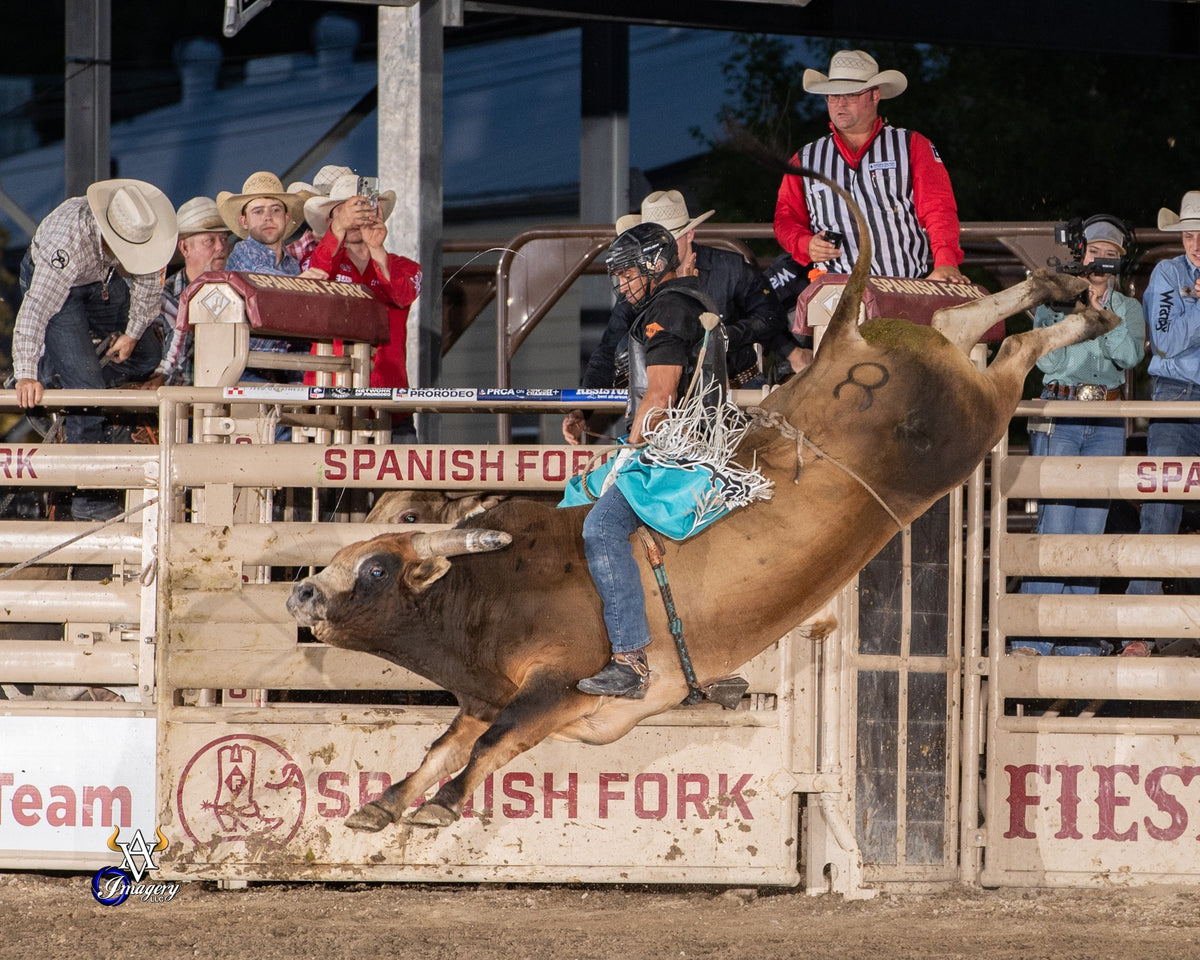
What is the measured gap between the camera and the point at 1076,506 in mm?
7512

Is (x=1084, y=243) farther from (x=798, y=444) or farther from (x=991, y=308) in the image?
(x=798, y=444)

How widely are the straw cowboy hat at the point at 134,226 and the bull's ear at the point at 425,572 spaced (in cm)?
344

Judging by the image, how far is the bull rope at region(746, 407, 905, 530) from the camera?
17.5 ft

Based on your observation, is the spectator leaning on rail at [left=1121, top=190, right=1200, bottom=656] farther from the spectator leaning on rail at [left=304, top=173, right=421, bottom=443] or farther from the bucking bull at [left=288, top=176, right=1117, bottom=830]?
the spectator leaning on rail at [left=304, top=173, right=421, bottom=443]

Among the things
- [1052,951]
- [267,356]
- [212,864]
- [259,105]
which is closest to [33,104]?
[259,105]

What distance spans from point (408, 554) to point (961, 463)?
200 cm

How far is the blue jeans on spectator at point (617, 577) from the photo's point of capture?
Result: 201 inches

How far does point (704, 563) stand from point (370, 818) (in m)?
1.42

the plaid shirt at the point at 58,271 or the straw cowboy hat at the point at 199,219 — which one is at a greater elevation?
the straw cowboy hat at the point at 199,219

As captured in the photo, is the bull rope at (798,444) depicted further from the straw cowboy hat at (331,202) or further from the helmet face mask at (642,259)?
the straw cowboy hat at (331,202)

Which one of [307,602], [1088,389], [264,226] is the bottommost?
[307,602]

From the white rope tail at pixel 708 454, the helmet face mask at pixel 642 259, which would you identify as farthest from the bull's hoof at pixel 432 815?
the helmet face mask at pixel 642 259

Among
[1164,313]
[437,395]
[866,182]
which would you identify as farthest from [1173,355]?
[437,395]

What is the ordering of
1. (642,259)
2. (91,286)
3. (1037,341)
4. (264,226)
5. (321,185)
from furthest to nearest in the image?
(321,185) < (264,226) < (91,286) < (1037,341) < (642,259)
